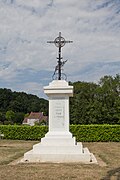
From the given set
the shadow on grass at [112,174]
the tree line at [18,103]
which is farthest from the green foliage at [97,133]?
the tree line at [18,103]

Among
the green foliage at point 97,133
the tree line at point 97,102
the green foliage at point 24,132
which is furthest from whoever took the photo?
the tree line at point 97,102

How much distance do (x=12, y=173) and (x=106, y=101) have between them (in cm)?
3701

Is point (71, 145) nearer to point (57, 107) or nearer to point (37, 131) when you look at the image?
point (57, 107)

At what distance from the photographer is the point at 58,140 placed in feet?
38.1

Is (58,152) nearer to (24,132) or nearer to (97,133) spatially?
(97,133)

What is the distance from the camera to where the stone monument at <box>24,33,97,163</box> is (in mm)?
10867

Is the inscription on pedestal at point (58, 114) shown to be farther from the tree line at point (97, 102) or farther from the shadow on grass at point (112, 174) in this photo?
Answer: the tree line at point (97, 102)

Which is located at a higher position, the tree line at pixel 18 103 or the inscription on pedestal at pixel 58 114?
the tree line at pixel 18 103

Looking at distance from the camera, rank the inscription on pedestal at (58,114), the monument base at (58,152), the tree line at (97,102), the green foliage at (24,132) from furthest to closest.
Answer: the tree line at (97,102)
the green foliage at (24,132)
the inscription on pedestal at (58,114)
the monument base at (58,152)

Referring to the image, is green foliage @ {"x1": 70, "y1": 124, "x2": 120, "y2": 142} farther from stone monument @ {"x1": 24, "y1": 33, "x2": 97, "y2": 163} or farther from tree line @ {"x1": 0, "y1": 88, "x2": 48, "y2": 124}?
tree line @ {"x1": 0, "y1": 88, "x2": 48, "y2": 124}

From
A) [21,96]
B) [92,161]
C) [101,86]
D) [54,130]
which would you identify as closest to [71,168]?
[92,161]

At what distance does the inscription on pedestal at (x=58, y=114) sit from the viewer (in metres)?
12.0

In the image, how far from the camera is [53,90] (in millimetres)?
12039

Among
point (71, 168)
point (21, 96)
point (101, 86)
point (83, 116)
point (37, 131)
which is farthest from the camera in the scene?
point (21, 96)
